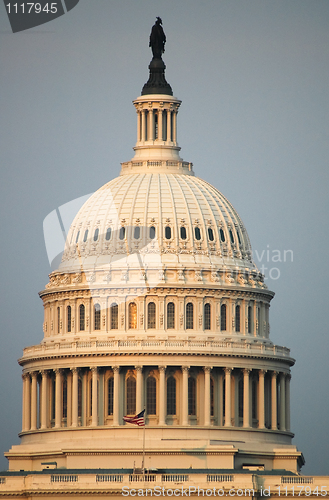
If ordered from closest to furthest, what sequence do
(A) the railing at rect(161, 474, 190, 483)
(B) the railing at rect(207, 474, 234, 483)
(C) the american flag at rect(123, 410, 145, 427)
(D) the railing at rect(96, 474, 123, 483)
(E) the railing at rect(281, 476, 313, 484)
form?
(A) the railing at rect(161, 474, 190, 483), (B) the railing at rect(207, 474, 234, 483), (D) the railing at rect(96, 474, 123, 483), (E) the railing at rect(281, 476, 313, 484), (C) the american flag at rect(123, 410, 145, 427)

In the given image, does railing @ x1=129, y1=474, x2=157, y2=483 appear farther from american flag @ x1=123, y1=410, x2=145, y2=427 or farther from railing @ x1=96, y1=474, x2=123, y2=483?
american flag @ x1=123, y1=410, x2=145, y2=427

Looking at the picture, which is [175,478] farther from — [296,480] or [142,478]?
[296,480]

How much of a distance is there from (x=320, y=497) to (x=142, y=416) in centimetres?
1917

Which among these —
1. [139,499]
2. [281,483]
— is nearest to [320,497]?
[281,483]

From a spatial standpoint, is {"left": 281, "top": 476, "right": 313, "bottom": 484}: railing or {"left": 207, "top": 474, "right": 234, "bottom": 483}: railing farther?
{"left": 281, "top": 476, "right": 313, "bottom": 484}: railing

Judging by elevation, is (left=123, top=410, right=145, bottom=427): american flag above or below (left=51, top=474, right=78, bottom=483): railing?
above

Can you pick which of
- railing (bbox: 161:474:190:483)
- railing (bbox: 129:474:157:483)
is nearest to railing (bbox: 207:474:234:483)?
railing (bbox: 161:474:190:483)

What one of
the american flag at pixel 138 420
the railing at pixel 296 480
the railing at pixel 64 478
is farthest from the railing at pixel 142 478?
the railing at pixel 296 480

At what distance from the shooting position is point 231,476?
188 meters

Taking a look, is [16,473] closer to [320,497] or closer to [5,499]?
[5,499]

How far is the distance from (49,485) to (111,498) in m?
5.90

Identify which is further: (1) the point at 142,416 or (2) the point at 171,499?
(1) the point at 142,416

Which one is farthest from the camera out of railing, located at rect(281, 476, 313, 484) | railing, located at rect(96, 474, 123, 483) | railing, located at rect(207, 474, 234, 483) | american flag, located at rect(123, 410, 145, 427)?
american flag, located at rect(123, 410, 145, 427)

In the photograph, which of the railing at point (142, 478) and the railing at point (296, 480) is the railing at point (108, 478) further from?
the railing at point (296, 480)
